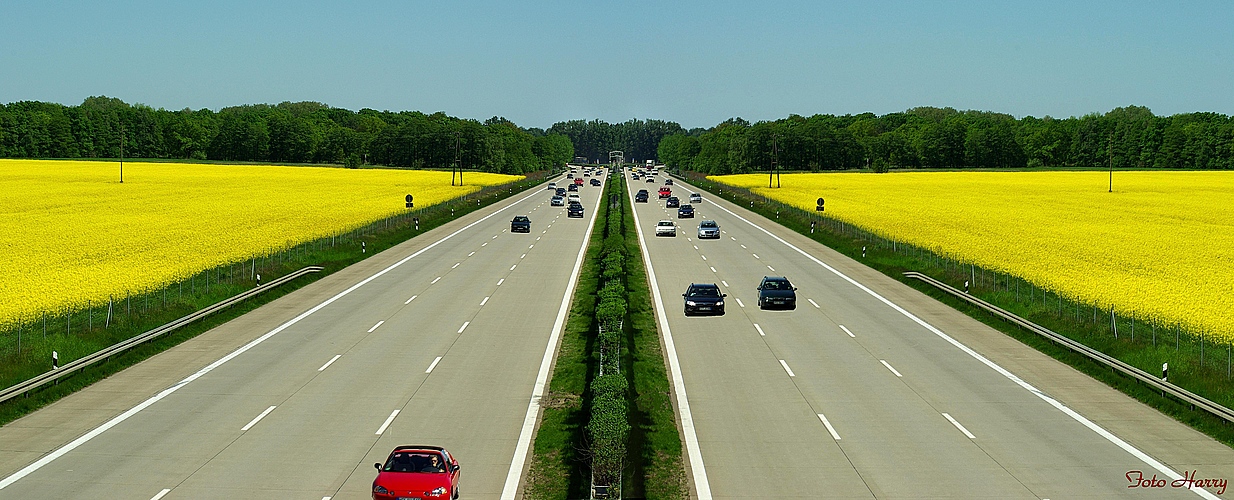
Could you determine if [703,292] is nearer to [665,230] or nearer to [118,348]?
[118,348]

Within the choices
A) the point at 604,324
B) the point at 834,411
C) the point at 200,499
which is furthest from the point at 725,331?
the point at 200,499

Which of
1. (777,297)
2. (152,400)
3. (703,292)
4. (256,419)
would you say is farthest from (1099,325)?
(152,400)

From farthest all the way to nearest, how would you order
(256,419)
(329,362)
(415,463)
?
(329,362)
(256,419)
(415,463)

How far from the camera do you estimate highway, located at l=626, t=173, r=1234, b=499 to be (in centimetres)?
1930

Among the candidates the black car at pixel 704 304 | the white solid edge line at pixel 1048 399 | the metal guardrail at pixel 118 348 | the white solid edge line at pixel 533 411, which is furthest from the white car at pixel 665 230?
the black car at pixel 704 304

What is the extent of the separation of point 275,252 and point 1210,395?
44.2 metres

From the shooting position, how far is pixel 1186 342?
31.1 meters

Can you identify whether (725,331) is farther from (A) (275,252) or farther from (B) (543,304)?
(A) (275,252)

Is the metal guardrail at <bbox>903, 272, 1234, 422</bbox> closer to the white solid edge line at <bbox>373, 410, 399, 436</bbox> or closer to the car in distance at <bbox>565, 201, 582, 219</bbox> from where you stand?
the white solid edge line at <bbox>373, 410, 399, 436</bbox>

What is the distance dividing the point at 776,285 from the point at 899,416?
1756 cm

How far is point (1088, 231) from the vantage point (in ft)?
250

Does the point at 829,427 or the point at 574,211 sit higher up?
the point at 574,211

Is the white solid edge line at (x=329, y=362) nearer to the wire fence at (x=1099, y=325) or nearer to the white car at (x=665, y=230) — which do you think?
the wire fence at (x=1099, y=325)

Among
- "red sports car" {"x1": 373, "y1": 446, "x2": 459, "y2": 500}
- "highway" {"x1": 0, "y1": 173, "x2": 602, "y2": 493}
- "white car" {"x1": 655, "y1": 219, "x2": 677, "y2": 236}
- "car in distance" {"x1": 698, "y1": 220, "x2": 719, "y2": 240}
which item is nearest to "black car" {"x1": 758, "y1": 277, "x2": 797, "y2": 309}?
"highway" {"x1": 0, "y1": 173, "x2": 602, "y2": 493}
